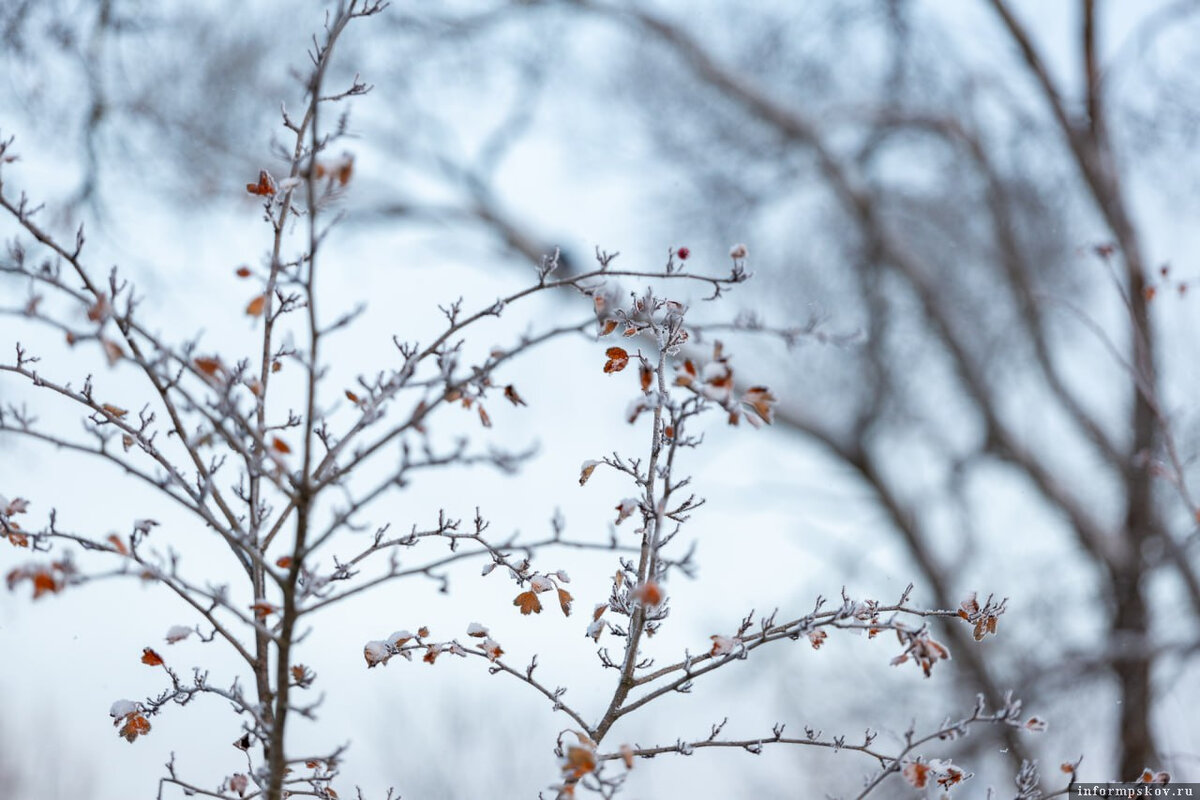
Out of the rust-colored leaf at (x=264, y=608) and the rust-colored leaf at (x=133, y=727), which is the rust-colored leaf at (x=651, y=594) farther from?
the rust-colored leaf at (x=133, y=727)

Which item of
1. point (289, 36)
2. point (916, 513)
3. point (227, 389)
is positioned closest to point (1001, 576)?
point (916, 513)

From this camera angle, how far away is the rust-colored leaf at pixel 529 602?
2.28 feet

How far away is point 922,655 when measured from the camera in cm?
62

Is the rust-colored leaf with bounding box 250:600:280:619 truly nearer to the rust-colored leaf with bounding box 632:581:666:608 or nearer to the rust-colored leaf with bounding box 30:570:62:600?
the rust-colored leaf with bounding box 30:570:62:600

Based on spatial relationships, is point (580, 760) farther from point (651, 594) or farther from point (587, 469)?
point (587, 469)

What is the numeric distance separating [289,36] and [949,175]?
8.22ft

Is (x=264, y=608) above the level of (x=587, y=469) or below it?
below

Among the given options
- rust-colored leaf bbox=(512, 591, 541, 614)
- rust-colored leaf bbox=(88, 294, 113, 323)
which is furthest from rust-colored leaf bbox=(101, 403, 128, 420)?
rust-colored leaf bbox=(512, 591, 541, 614)

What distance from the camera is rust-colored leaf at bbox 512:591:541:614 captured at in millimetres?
695

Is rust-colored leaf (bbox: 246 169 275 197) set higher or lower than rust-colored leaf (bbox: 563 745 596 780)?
higher

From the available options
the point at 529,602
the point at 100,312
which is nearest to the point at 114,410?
the point at 100,312

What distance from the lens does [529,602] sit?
697mm

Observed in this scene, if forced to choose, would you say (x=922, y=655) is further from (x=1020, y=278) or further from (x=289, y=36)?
(x=1020, y=278)

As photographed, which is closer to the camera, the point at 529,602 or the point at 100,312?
the point at 100,312
